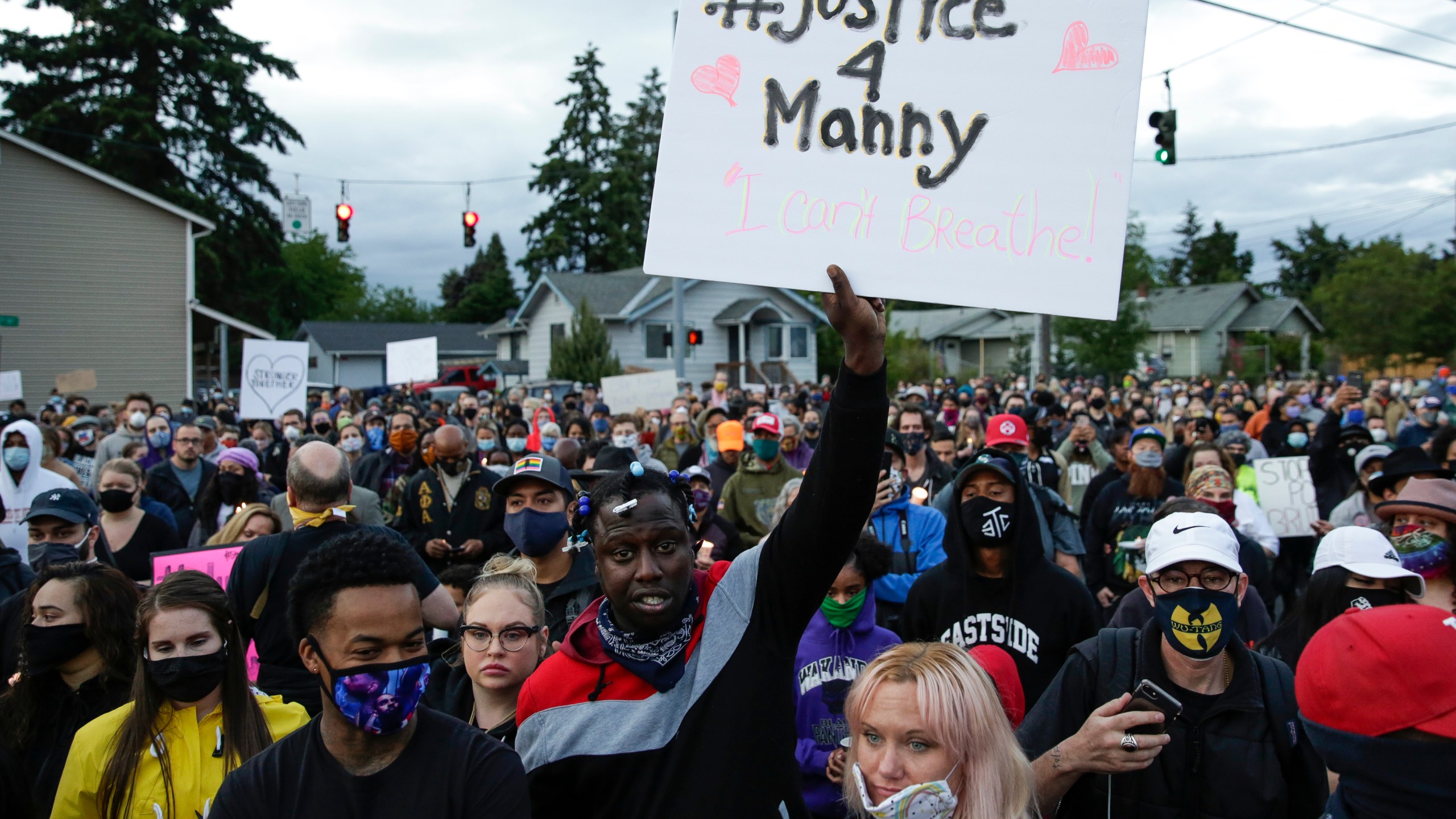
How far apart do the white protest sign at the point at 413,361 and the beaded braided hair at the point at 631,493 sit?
16.3m

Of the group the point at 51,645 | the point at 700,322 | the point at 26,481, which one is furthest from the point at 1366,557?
the point at 700,322

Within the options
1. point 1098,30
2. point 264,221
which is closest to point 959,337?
point 264,221

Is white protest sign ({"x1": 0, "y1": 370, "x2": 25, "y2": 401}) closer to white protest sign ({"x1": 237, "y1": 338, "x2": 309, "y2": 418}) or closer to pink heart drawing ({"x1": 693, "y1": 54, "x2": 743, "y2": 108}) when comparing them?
white protest sign ({"x1": 237, "y1": 338, "x2": 309, "y2": 418})

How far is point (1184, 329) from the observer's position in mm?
63750

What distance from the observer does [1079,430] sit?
9.76 meters

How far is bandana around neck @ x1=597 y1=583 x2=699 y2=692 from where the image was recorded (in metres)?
2.22

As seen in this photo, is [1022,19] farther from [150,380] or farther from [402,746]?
[150,380]

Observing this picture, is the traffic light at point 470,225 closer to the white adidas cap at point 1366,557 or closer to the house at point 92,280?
the house at point 92,280

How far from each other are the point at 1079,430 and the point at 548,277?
124 ft

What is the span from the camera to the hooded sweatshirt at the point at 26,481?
7129 mm

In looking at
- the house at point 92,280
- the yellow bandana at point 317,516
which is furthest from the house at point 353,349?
the yellow bandana at point 317,516

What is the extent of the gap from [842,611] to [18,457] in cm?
679

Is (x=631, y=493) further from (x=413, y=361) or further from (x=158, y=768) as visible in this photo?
(x=413, y=361)

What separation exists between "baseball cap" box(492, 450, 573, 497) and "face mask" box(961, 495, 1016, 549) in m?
2.12
